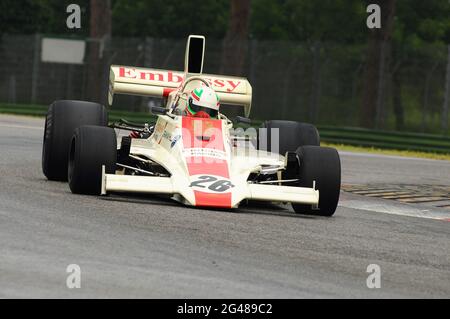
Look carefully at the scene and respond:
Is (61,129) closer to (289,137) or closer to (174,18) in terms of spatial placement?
(289,137)

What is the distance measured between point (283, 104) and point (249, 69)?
1.55 meters

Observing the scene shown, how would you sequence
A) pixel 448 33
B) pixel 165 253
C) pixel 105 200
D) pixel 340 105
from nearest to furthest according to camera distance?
pixel 165 253
pixel 105 200
pixel 340 105
pixel 448 33

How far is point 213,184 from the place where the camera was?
11.6 meters

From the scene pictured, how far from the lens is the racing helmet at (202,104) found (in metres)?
13.2

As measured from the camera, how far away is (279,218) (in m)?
11.7

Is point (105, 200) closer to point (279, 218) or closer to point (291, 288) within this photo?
point (279, 218)

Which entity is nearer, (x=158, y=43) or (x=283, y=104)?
(x=283, y=104)

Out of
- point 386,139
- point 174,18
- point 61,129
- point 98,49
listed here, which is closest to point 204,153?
point 61,129

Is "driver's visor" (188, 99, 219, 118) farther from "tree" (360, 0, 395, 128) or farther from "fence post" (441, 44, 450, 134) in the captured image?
"tree" (360, 0, 395, 128)

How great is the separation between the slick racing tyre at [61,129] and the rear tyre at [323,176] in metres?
2.80
